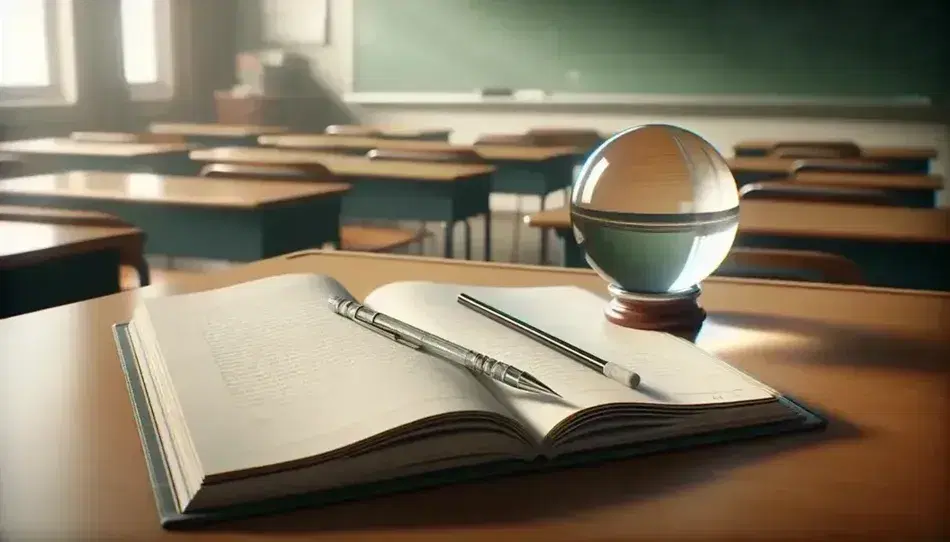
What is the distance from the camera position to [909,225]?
208cm

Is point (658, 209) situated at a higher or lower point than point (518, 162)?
higher

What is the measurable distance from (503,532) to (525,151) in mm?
4064

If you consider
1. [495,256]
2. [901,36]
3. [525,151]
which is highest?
[901,36]

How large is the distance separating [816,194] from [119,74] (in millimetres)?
5685

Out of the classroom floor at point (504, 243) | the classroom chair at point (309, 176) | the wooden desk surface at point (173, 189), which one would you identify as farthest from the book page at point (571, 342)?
the classroom floor at point (504, 243)

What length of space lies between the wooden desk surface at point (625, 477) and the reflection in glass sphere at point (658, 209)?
9 centimetres

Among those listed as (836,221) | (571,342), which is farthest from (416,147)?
(571,342)

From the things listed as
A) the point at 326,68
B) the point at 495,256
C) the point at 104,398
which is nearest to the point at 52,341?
the point at 104,398

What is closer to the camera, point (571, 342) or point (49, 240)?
point (571, 342)

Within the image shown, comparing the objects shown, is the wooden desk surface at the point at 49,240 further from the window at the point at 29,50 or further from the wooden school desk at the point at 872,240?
the window at the point at 29,50

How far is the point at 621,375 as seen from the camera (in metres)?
0.69

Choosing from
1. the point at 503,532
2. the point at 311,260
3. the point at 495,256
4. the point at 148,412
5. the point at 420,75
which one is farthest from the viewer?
the point at 420,75

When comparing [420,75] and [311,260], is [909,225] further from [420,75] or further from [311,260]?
[420,75]

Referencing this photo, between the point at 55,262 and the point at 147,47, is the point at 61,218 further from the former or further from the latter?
the point at 147,47
